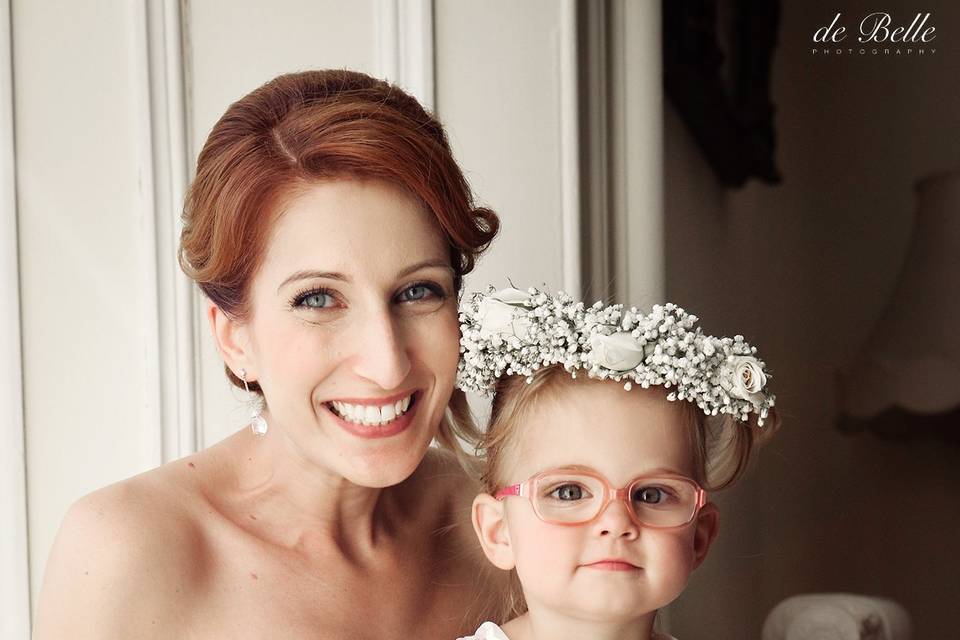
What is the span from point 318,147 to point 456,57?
931 millimetres

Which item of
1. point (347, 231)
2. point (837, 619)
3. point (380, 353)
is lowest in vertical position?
point (837, 619)

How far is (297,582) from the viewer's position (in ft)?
7.09

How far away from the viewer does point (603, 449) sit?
1.73 m

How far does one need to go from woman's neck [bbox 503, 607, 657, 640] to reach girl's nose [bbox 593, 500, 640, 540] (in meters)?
0.19

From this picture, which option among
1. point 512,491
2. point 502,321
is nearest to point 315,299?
point 502,321

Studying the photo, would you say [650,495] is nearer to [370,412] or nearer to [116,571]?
[370,412]

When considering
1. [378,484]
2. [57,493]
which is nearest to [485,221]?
[378,484]

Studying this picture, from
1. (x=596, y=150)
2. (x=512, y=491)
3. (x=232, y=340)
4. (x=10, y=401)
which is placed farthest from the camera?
(x=596, y=150)

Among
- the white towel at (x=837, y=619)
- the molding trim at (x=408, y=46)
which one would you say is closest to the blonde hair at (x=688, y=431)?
the white towel at (x=837, y=619)

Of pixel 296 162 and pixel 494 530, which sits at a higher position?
pixel 296 162

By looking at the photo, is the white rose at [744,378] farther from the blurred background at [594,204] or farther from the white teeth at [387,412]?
the blurred background at [594,204]

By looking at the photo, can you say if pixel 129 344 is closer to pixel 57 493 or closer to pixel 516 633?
pixel 57 493

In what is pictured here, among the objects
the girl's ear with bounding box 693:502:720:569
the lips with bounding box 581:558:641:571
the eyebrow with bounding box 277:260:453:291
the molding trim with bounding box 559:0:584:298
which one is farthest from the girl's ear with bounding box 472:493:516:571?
the molding trim with bounding box 559:0:584:298

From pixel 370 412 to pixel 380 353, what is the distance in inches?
5.8
